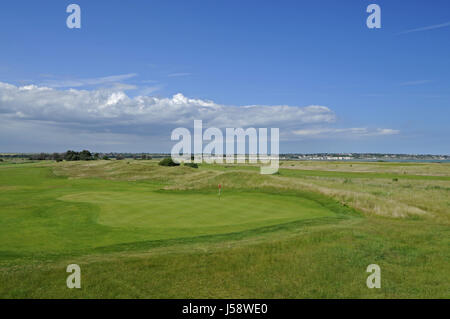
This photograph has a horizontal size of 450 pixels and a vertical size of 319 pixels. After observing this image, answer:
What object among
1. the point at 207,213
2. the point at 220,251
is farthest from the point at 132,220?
the point at 220,251

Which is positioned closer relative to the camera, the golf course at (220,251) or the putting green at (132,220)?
the golf course at (220,251)

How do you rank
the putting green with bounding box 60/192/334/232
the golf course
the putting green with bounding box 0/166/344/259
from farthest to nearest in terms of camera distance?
the putting green with bounding box 60/192/334/232
the putting green with bounding box 0/166/344/259
the golf course

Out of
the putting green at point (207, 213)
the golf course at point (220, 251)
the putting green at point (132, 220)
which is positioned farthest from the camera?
the putting green at point (207, 213)

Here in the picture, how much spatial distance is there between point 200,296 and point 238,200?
1686 cm

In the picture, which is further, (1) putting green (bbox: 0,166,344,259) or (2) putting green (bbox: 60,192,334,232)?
(2) putting green (bbox: 60,192,334,232)

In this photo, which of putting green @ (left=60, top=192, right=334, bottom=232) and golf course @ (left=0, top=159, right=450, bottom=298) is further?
putting green @ (left=60, top=192, right=334, bottom=232)

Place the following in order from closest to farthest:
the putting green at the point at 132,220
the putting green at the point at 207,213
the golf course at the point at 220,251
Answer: the golf course at the point at 220,251 → the putting green at the point at 132,220 → the putting green at the point at 207,213

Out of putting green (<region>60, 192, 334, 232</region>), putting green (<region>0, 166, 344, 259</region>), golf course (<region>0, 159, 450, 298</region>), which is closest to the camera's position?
golf course (<region>0, 159, 450, 298</region>)

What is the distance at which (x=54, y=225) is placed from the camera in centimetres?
1766

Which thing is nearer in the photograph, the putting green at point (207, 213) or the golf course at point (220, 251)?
the golf course at point (220, 251)
